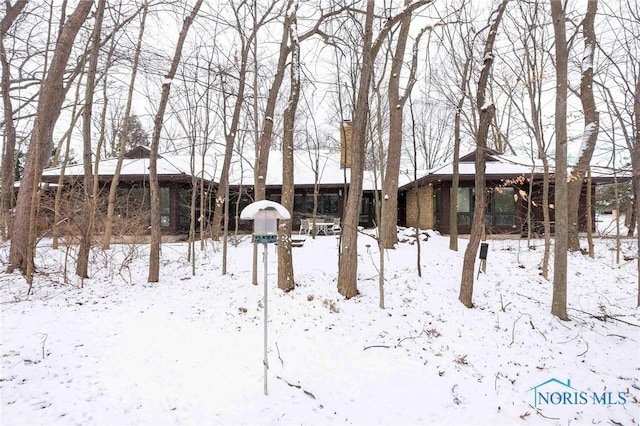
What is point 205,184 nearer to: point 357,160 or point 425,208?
point 425,208

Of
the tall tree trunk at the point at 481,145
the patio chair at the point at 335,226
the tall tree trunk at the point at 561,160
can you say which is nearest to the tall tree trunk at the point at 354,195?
the tall tree trunk at the point at 481,145

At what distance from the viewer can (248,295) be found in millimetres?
5906

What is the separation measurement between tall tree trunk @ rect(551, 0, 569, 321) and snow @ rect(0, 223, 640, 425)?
74cm

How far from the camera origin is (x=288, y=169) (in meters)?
6.15

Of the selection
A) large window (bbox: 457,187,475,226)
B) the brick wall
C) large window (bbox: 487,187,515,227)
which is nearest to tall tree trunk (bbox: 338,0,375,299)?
the brick wall

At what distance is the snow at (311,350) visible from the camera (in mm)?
3148

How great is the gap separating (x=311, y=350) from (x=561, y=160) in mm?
4962

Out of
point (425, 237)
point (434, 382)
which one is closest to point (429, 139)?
point (425, 237)

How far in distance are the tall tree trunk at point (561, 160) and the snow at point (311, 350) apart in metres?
0.74

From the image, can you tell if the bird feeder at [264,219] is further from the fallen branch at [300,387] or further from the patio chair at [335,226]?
the patio chair at [335,226]

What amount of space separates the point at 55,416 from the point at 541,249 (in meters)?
11.6

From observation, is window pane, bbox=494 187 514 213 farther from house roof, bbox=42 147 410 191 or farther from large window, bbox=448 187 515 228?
house roof, bbox=42 147 410 191

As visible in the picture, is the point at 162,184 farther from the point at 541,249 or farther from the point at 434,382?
the point at 541,249

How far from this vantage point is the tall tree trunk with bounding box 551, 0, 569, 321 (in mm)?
5105
